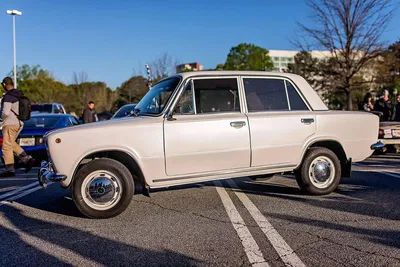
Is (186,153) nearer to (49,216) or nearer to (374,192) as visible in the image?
(49,216)

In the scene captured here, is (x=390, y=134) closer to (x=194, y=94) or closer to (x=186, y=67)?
(x=194, y=94)

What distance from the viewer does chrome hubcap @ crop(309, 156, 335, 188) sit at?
5.79m

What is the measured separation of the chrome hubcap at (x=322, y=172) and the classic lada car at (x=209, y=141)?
15 mm

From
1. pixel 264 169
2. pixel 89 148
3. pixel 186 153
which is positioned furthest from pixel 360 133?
pixel 89 148

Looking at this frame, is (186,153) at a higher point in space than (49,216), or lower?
higher

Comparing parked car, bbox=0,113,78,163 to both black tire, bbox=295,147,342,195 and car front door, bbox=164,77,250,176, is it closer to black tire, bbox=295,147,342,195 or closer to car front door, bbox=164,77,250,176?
car front door, bbox=164,77,250,176

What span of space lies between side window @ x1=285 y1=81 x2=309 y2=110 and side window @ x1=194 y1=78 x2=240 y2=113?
92 centimetres

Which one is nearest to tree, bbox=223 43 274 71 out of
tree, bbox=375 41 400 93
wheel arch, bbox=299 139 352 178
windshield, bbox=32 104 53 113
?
tree, bbox=375 41 400 93

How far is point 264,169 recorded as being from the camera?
216 inches

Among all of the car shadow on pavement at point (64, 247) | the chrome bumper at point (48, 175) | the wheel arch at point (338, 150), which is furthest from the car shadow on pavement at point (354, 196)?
the chrome bumper at point (48, 175)

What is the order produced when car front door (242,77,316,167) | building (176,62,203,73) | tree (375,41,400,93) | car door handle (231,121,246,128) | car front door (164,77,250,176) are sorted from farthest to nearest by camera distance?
building (176,62,203,73) → tree (375,41,400,93) → car front door (242,77,316,167) → car door handle (231,121,246,128) → car front door (164,77,250,176)

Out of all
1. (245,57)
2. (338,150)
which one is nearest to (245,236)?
(338,150)

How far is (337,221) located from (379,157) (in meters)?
6.97

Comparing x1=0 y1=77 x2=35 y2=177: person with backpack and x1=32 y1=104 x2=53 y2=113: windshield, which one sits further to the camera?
x1=32 y1=104 x2=53 y2=113: windshield
